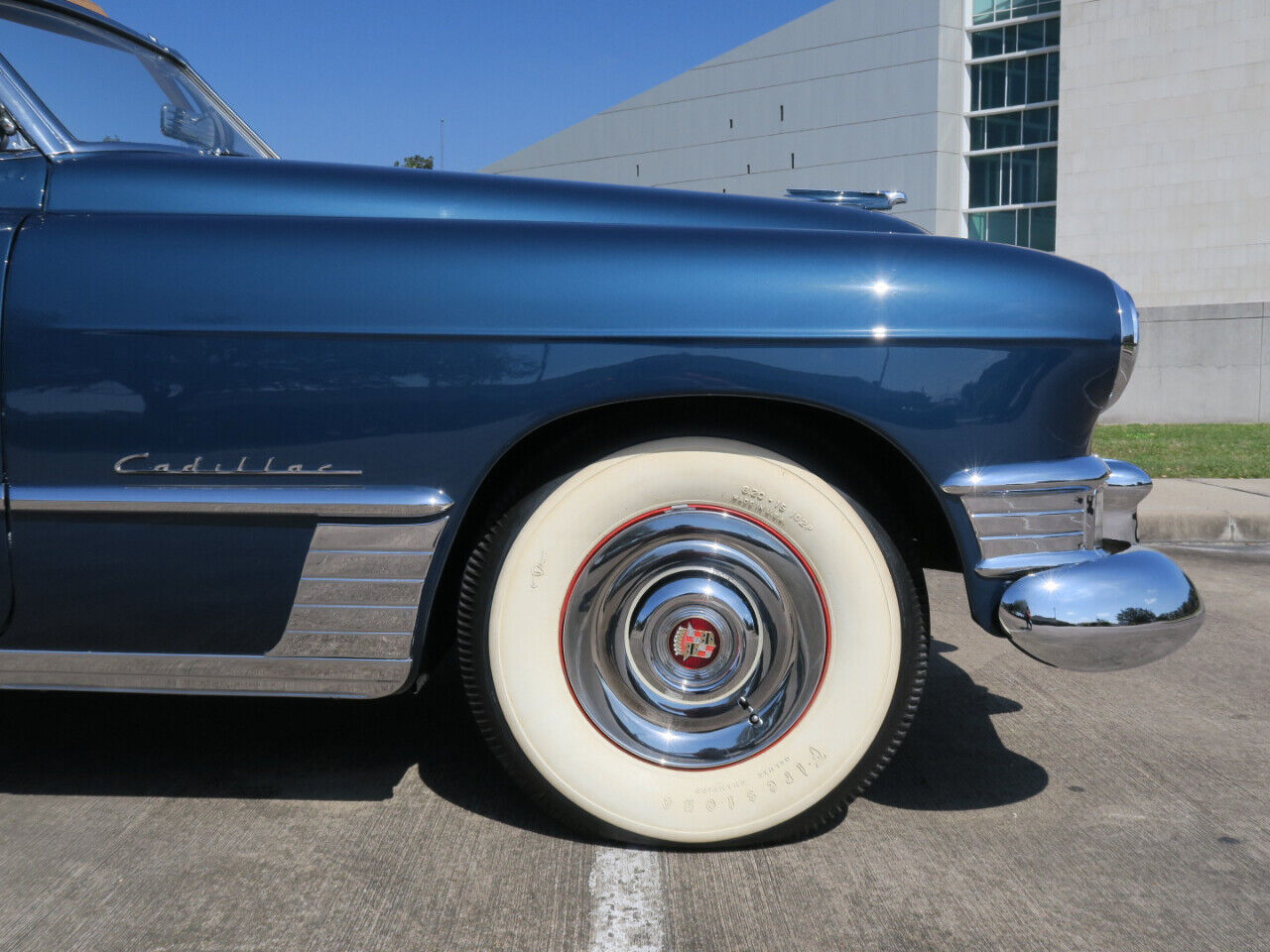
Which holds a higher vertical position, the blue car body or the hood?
the hood

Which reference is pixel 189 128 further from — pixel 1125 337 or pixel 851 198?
pixel 1125 337

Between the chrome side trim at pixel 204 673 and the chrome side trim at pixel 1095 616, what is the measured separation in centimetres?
112

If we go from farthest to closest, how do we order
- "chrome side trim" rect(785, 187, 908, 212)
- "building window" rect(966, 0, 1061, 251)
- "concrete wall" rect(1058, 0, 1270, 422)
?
"building window" rect(966, 0, 1061, 251) → "concrete wall" rect(1058, 0, 1270, 422) → "chrome side trim" rect(785, 187, 908, 212)

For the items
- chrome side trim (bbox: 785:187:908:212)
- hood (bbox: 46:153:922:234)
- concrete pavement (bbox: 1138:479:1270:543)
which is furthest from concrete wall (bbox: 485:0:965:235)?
hood (bbox: 46:153:922:234)

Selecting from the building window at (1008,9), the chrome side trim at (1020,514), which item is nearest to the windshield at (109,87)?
the chrome side trim at (1020,514)

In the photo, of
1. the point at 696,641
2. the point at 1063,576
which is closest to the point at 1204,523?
the point at 1063,576

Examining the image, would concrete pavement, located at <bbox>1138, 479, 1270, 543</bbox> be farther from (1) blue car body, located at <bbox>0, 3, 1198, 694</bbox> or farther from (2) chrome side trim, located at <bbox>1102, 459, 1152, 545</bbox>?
(1) blue car body, located at <bbox>0, 3, 1198, 694</bbox>

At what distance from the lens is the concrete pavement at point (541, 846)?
1.93 metres

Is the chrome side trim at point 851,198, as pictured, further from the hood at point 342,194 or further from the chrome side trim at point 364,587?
the chrome side trim at point 364,587

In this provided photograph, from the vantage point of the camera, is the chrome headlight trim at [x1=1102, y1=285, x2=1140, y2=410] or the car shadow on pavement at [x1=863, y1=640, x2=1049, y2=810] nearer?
the chrome headlight trim at [x1=1102, y1=285, x2=1140, y2=410]

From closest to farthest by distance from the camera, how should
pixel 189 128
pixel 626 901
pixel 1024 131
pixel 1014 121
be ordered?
pixel 626 901 → pixel 189 128 → pixel 1024 131 → pixel 1014 121

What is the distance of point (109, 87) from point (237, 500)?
124 cm

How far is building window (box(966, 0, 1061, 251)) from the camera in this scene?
29.3m

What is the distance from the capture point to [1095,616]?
6.98 feet
